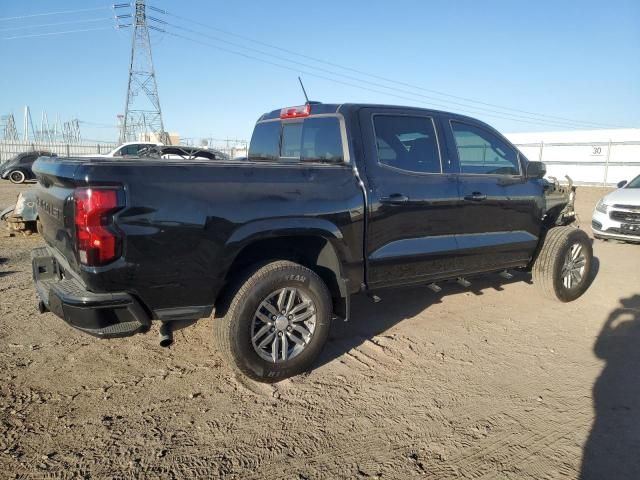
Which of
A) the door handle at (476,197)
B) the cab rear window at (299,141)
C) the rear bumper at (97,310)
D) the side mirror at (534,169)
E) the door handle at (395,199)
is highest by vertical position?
the cab rear window at (299,141)

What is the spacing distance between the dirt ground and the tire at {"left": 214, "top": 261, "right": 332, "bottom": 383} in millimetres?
196

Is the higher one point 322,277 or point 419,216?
point 419,216

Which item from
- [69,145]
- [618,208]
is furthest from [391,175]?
[69,145]

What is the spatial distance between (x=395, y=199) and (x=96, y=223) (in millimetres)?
2170

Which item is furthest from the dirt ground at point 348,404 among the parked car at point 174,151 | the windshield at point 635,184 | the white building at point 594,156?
the white building at point 594,156

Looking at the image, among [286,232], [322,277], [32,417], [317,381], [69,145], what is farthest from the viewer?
[69,145]

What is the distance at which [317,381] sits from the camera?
3.48 meters

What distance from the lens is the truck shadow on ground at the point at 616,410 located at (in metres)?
2.55

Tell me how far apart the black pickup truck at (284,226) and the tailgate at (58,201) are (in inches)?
0.8

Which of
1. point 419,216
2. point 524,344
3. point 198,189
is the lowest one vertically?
point 524,344

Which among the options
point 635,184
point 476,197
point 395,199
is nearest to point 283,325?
point 395,199

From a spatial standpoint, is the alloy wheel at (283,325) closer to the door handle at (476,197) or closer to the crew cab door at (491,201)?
the crew cab door at (491,201)

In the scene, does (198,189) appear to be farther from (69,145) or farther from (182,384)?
(69,145)

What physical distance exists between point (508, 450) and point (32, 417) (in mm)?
2806
